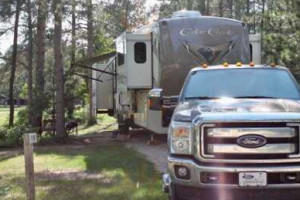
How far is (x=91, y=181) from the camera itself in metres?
9.71

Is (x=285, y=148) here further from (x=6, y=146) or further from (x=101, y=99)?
(x=101, y=99)

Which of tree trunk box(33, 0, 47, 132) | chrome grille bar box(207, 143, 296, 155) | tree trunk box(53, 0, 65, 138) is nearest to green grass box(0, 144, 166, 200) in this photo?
chrome grille bar box(207, 143, 296, 155)

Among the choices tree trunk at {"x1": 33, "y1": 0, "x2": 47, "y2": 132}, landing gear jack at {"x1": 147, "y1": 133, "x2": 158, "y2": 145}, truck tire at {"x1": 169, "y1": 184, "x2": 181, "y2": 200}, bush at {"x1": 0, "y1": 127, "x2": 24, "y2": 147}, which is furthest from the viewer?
tree trunk at {"x1": 33, "y1": 0, "x2": 47, "y2": 132}

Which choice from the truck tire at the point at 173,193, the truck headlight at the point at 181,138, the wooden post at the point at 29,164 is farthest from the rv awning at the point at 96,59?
the truck tire at the point at 173,193

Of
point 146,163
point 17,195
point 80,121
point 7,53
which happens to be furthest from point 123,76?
point 7,53

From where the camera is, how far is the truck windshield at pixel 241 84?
7484 mm

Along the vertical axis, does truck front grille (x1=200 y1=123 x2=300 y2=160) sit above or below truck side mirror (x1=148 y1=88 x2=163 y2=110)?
below

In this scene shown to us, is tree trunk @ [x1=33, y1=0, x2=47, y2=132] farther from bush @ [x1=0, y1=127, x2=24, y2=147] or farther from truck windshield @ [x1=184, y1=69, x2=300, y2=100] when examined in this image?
truck windshield @ [x1=184, y1=69, x2=300, y2=100]

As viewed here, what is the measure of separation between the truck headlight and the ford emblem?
0.59 metres

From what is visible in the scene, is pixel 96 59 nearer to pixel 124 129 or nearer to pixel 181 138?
pixel 124 129

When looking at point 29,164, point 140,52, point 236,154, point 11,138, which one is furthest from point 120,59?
point 236,154

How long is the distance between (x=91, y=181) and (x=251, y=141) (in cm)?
455

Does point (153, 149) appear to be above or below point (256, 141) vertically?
below

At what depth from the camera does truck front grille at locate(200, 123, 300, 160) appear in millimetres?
5848
